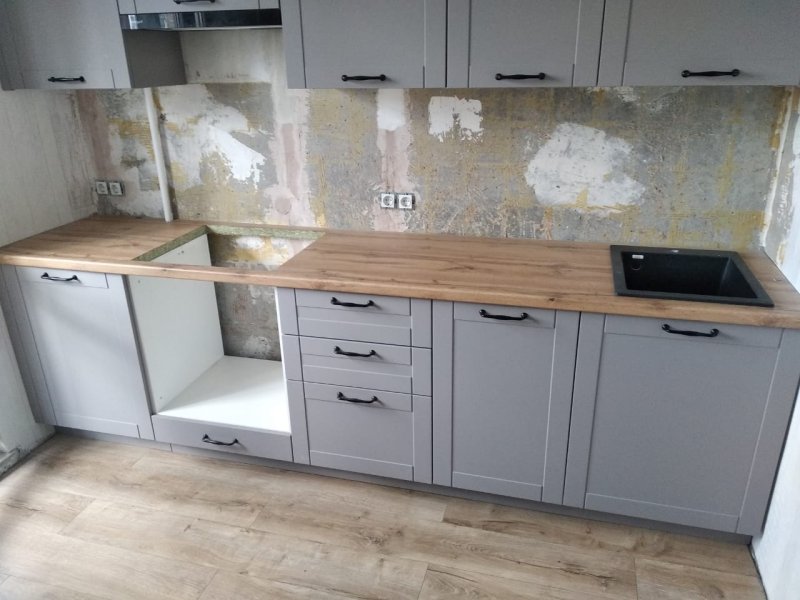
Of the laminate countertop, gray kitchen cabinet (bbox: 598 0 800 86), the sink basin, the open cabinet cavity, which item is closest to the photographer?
gray kitchen cabinet (bbox: 598 0 800 86)

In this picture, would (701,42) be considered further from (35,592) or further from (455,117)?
(35,592)

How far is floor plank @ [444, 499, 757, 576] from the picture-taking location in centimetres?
211

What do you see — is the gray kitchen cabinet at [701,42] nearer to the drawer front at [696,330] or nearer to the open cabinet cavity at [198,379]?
the drawer front at [696,330]

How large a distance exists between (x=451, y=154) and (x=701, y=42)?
0.97 meters

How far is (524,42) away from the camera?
1.96m

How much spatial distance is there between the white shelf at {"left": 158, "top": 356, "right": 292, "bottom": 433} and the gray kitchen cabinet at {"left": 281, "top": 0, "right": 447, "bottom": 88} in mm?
1269

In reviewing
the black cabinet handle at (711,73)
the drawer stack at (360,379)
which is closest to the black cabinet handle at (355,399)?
the drawer stack at (360,379)

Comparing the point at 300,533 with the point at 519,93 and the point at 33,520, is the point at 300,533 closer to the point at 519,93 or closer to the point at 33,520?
the point at 33,520

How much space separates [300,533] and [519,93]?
1874 mm

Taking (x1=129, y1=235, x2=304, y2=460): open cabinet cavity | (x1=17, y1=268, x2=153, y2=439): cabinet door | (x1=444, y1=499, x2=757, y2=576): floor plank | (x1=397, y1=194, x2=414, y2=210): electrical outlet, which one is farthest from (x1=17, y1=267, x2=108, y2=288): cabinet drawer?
(x1=444, y1=499, x2=757, y2=576): floor plank

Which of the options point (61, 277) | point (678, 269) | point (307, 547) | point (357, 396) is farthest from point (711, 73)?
point (61, 277)

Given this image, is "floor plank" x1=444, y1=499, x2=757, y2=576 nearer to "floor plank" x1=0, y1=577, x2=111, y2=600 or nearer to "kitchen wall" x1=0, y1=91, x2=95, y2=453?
"floor plank" x1=0, y1=577, x2=111, y2=600

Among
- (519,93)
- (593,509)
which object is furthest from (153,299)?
(593,509)

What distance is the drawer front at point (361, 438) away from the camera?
7.57ft
